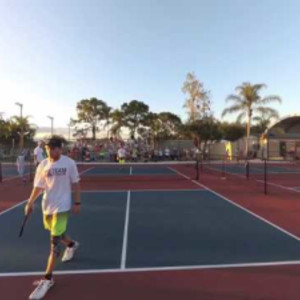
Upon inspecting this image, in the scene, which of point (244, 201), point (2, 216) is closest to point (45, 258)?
point (2, 216)

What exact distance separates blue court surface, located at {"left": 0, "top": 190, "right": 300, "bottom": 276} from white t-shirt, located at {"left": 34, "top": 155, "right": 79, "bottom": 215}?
1071mm

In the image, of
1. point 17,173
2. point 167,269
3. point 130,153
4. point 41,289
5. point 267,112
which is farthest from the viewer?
point 267,112

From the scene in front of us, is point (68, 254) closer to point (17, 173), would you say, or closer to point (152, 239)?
point (152, 239)

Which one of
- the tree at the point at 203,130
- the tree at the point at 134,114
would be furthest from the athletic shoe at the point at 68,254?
the tree at the point at 134,114

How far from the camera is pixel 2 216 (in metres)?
11.4

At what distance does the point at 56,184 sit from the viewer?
19.7ft

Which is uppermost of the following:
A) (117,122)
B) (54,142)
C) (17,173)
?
(117,122)

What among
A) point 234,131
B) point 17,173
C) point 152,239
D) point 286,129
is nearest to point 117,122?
point 234,131

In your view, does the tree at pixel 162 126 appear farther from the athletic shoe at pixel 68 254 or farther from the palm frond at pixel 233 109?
the athletic shoe at pixel 68 254

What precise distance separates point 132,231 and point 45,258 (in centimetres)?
240

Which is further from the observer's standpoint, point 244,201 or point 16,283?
point 244,201

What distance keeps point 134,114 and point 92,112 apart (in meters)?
6.89

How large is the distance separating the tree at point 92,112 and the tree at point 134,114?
4.28 m

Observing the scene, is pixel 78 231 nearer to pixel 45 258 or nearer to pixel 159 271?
pixel 45 258
